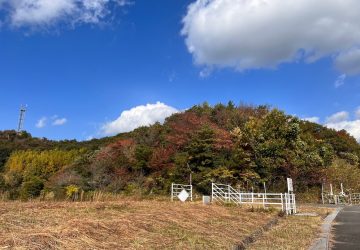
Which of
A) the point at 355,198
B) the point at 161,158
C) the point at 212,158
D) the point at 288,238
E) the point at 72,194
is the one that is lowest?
the point at 288,238

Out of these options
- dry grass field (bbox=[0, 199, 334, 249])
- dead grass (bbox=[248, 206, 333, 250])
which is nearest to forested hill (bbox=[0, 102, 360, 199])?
dead grass (bbox=[248, 206, 333, 250])

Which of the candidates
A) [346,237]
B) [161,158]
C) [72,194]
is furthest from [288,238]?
[161,158]

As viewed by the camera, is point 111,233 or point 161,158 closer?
point 111,233

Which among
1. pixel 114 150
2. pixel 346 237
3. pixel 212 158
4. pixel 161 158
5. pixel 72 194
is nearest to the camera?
pixel 346 237

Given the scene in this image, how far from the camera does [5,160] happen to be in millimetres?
68062

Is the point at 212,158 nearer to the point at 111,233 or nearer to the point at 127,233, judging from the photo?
the point at 127,233

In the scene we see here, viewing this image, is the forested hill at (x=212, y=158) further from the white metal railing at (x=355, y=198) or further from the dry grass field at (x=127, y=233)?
the dry grass field at (x=127, y=233)

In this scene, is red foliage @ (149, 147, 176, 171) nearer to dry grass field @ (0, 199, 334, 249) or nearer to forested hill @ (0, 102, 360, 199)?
forested hill @ (0, 102, 360, 199)

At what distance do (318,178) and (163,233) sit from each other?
31.8m

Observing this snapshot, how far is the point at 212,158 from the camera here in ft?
116

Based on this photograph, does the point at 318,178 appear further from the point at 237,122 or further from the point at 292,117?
the point at 237,122

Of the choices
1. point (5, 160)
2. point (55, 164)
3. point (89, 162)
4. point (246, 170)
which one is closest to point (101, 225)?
point (246, 170)

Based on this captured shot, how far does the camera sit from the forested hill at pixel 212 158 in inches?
1388

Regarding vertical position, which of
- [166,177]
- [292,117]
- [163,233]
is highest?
[292,117]
